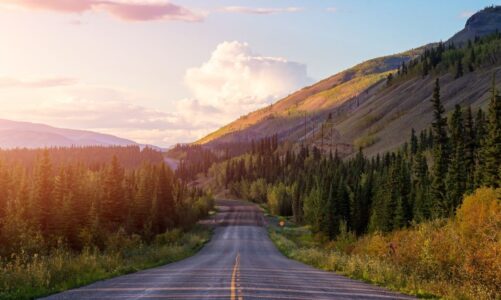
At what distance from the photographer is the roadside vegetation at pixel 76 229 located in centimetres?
2148

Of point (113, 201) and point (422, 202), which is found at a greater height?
point (422, 202)

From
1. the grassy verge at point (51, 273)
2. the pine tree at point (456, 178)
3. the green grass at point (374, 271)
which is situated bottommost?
the green grass at point (374, 271)

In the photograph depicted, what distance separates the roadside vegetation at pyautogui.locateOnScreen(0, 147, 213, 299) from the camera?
2148 centimetres

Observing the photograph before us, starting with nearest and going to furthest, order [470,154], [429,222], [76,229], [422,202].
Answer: [76,229]
[429,222]
[422,202]
[470,154]

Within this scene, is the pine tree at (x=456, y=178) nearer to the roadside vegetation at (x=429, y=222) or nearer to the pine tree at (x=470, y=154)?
the roadside vegetation at (x=429, y=222)

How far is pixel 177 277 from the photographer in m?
23.5

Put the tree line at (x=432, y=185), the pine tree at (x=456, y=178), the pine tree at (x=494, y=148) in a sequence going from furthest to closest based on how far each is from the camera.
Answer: the pine tree at (x=456, y=178)
the tree line at (x=432, y=185)
the pine tree at (x=494, y=148)

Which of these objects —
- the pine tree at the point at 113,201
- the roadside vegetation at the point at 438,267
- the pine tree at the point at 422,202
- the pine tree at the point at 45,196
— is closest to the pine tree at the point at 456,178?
the pine tree at the point at 422,202

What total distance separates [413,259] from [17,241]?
37.9 m

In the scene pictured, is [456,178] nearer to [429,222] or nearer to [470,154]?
[470,154]

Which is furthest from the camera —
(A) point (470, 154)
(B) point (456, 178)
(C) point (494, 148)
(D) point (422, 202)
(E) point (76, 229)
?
(A) point (470, 154)

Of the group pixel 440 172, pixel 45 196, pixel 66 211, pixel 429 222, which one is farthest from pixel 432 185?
pixel 45 196

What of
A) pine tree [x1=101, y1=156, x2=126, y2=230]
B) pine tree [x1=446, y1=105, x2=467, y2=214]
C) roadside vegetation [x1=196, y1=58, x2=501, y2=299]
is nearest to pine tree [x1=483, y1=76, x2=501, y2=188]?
roadside vegetation [x1=196, y1=58, x2=501, y2=299]

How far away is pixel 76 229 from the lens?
58.1m
